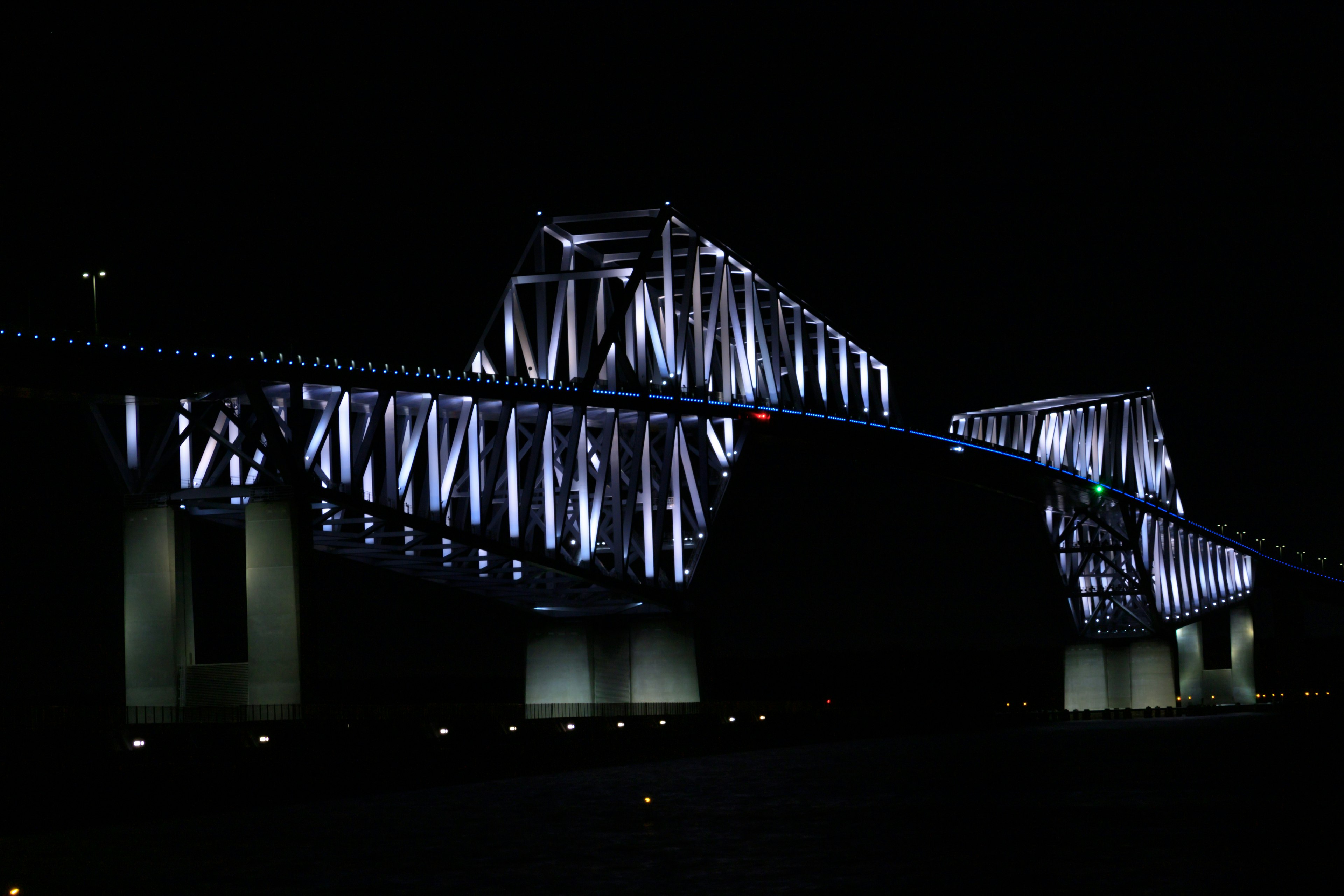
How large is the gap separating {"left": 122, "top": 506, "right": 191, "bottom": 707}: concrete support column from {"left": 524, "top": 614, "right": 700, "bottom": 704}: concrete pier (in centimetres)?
2742

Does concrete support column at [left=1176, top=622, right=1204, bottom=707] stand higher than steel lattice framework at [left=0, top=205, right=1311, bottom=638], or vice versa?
steel lattice framework at [left=0, top=205, right=1311, bottom=638]

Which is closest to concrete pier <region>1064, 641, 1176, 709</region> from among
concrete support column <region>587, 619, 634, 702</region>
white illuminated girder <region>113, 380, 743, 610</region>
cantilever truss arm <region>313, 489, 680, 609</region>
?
white illuminated girder <region>113, 380, 743, 610</region>

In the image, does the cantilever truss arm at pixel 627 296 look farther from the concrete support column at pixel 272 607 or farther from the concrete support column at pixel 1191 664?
the concrete support column at pixel 1191 664

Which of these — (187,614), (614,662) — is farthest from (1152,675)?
(187,614)

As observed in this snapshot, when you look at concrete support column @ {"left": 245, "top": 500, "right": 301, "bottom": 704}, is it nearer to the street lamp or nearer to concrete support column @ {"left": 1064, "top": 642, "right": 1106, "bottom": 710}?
the street lamp

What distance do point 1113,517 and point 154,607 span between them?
83.5 m

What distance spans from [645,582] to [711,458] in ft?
35.6

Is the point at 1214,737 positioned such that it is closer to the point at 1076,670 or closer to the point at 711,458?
the point at 711,458

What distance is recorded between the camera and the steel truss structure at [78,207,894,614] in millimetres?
52500

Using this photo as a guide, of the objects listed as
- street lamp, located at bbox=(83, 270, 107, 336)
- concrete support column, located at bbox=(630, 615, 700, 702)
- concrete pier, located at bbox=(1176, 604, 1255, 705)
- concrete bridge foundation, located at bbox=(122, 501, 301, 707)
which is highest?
street lamp, located at bbox=(83, 270, 107, 336)

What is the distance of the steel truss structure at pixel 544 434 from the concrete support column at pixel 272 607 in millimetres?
963

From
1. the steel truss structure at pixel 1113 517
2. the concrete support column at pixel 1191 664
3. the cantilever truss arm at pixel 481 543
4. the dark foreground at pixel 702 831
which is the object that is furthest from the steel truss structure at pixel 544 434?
the concrete support column at pixel 1191 664

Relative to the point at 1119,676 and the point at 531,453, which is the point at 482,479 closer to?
the point at 531,453

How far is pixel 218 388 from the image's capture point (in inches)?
1998
